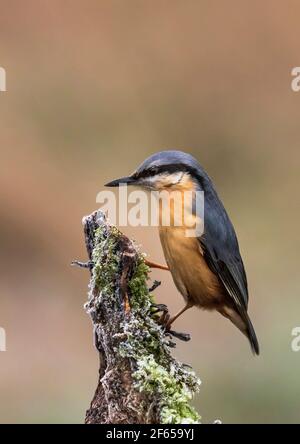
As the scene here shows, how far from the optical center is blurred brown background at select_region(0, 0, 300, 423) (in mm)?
8641

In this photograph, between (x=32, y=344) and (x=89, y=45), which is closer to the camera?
(x=32, y=344)

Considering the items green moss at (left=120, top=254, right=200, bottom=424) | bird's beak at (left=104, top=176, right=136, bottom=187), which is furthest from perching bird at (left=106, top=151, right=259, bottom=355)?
green moss at (left=120, top=254, right=200, bottom=424)

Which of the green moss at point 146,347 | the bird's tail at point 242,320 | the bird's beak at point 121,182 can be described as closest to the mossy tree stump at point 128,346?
the green moss at point 146,347

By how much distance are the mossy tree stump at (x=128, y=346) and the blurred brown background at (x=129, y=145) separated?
14.4ft

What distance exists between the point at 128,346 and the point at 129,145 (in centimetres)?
723

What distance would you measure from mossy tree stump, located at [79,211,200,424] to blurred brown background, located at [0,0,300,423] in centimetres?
438

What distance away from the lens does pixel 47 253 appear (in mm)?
9773

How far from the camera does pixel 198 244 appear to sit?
14.7 feet

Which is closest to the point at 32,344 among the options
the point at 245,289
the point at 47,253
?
the point at 47,253

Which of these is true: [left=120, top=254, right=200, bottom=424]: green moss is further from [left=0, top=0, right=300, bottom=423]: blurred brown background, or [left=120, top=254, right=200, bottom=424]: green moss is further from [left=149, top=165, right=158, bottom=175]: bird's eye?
[left=0, top=0, right=300, bottom=423]: blurred brown background

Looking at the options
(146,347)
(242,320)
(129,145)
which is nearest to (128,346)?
(146,347)

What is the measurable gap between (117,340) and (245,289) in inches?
60.5

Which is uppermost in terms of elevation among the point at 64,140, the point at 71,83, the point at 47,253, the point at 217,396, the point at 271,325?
the point at 71,83

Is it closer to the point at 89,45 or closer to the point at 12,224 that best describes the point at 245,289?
the point at 12,224
